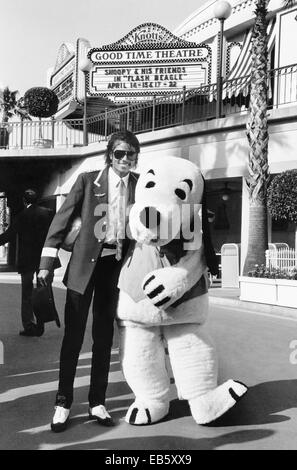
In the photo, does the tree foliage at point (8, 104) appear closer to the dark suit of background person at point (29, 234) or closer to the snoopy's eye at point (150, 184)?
the dark suit of background person at point (29, 234)

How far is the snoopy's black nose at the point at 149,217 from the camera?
146 inches

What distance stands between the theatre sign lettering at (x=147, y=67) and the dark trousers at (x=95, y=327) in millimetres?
17660

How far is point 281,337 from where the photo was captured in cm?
786

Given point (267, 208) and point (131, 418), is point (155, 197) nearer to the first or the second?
point (131, 418)

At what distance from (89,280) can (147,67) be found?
18632mm

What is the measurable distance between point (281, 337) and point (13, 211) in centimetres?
1833

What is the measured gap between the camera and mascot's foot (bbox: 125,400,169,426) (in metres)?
→ 3.81

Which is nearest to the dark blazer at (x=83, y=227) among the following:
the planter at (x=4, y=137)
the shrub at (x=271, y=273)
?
the shrub at (x=271, y=273)

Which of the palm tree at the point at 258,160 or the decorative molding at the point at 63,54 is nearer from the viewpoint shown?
the palm tree at the point at 258,160

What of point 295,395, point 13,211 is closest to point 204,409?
point 295,395

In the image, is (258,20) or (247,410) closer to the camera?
(247,410)

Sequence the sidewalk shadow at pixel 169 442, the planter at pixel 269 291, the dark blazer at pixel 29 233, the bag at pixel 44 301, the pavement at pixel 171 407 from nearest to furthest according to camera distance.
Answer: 1. the sidewalk shadow at pixel 169 442
2. the pavement at pixel 171 407
3. the bag at pixel 44 301
4. the dark blazer at pixel 29 233
5. the planter at pixel 269 291

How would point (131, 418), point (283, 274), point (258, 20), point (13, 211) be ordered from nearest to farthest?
point (131, 418) < point (283, 274) < point (258, 20) < point (13, 211)

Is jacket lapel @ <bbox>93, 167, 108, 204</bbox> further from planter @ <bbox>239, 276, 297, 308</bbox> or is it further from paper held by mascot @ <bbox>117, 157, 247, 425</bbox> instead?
planter @ <bbox>239, 276, 297, 308</bbox>
